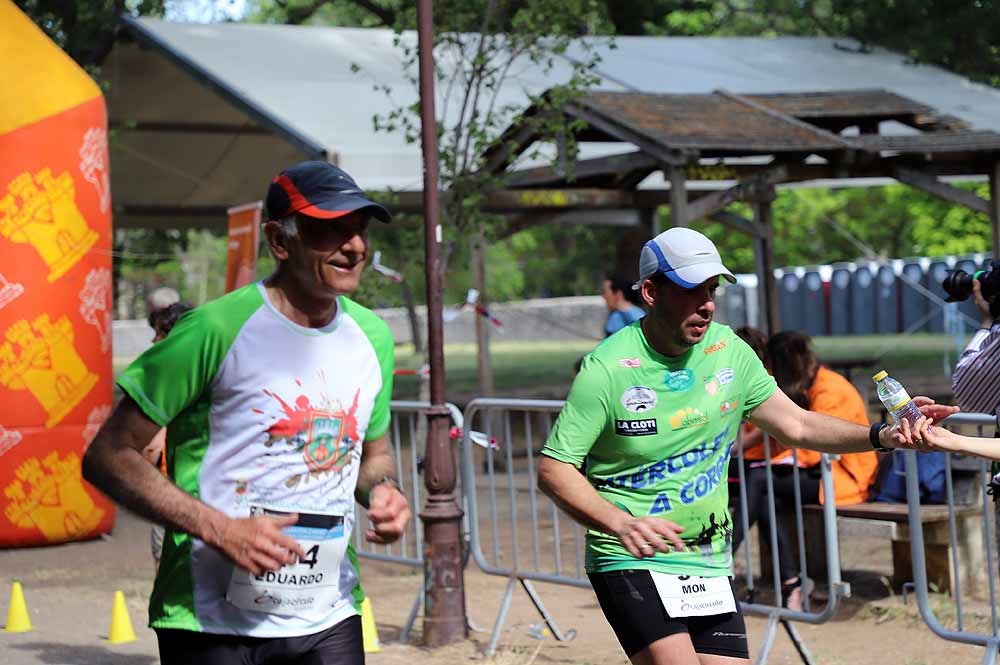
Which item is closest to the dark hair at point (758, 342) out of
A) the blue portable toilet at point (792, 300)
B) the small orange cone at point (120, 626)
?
the small orange cone at point (120, 626)

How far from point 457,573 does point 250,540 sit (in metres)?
4.73

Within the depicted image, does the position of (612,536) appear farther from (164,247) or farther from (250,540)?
(164,247)

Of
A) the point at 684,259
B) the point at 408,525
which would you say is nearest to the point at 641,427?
the point at 684,259

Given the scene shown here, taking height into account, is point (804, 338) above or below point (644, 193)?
above

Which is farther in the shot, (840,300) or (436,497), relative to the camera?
(840,300)

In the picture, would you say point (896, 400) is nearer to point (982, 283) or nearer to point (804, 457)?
point (982, 283)

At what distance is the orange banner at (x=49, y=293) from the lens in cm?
1079

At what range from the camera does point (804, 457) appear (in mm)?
8383

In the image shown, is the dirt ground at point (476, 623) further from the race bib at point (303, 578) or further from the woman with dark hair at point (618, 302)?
the race bib at point (303, 578)

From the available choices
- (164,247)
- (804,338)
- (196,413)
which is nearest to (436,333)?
(804,338)

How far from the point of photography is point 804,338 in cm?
852

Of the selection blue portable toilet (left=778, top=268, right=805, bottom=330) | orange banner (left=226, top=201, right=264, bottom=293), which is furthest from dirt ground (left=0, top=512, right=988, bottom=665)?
blue portable toilet (left=778, top=268, right=805, bottom=330)

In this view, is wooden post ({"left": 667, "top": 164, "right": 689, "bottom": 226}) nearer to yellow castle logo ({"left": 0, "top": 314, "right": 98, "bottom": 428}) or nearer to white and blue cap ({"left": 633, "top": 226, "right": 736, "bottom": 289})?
yellow castle logo ({"left": 0, "top": 314, "right": 98, "bottom": 428})

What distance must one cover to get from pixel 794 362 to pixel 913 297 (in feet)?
105
